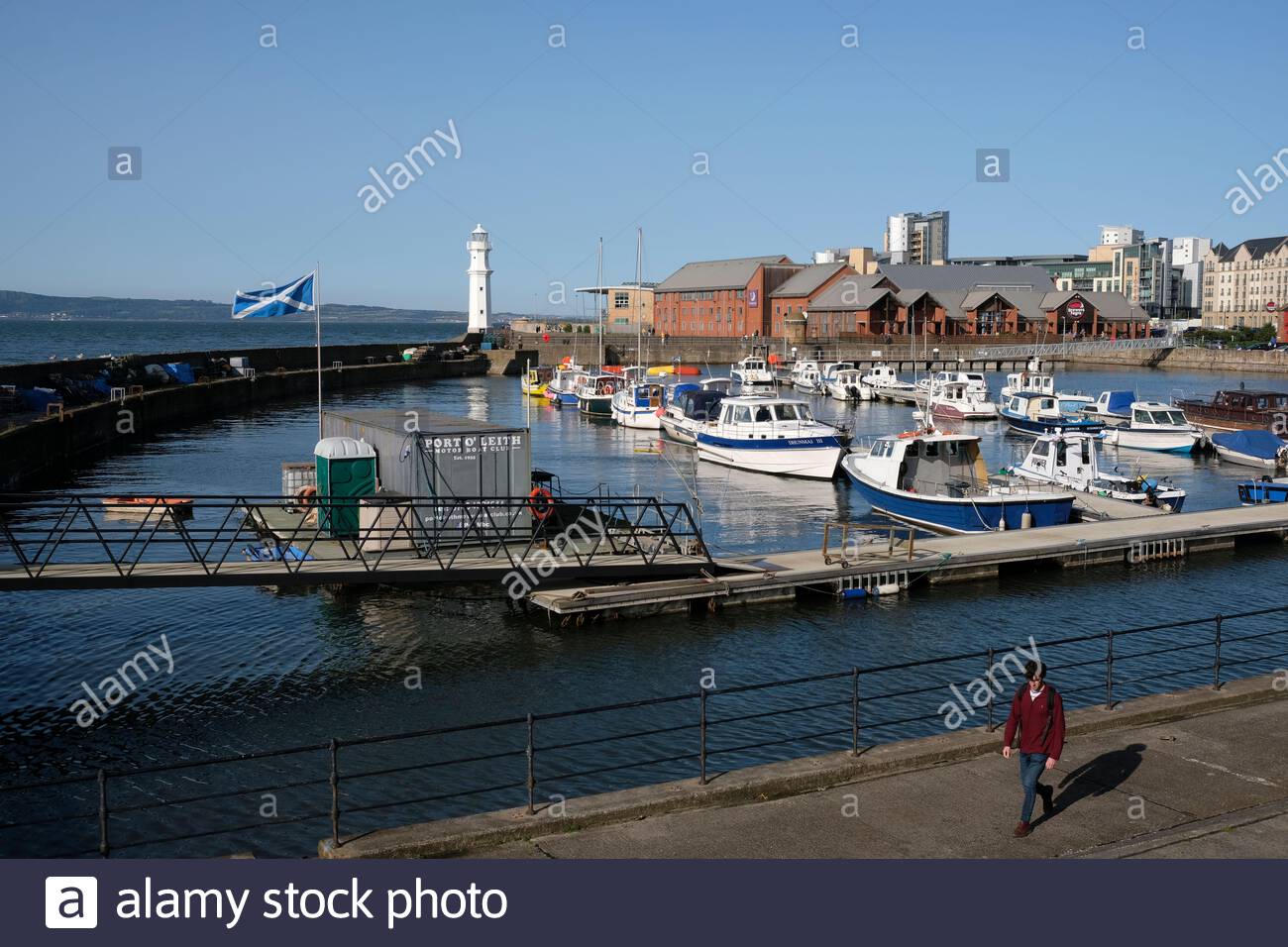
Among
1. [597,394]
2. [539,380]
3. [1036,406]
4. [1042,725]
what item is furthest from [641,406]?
[1042,725]

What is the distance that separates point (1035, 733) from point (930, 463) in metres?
27.9

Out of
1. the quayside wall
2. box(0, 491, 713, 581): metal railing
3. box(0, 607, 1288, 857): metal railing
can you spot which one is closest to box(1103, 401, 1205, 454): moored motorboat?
box(0, 491, 713, 581): metal railing

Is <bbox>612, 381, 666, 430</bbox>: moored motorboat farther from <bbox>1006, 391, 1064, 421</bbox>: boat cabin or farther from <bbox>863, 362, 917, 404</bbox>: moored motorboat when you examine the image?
<bbox>863, 362, 917, 404</bbox>: moored motorboat

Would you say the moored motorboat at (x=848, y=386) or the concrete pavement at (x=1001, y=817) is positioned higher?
the moored motorboat at (x=848, y=386)

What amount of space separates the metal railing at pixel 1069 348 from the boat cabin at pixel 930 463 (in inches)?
3976

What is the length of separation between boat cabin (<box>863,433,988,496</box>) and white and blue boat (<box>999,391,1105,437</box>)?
3110 cm

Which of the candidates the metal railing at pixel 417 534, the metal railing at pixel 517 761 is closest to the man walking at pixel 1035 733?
the metal railing at pixel 517 761

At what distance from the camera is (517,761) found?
1908cm

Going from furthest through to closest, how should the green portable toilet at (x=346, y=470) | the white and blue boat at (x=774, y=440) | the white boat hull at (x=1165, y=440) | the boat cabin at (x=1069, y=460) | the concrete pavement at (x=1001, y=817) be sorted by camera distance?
1. the white boat hull at (x=1165, y=440)
2. the white and blue boat at (x=774, y=440)
3. the boat cabin at (x=1069, y=460)
4. the green portable toilet at (x=346, y=470)
5. the concrete pavement at (x=1001, y=817)

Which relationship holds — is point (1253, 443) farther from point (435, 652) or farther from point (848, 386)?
point (435, 652)

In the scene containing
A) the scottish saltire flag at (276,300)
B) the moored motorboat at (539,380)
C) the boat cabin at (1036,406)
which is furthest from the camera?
the moored motorboat at (539,380)

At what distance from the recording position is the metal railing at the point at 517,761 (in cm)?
1583

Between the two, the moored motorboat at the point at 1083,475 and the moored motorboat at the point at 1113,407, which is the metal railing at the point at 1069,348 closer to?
the moored motorboat at the point at 1113,407
